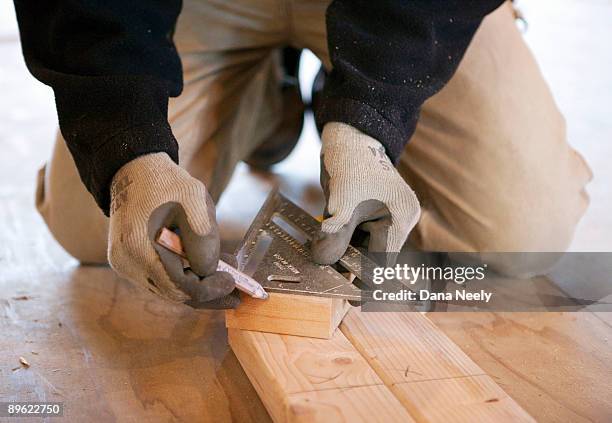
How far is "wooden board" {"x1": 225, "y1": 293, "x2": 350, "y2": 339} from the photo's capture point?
1.24m

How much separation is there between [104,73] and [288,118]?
2.80 ft

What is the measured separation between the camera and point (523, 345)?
145 cm

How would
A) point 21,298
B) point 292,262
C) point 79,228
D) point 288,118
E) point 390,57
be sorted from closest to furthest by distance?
point 292,262 < point 390,57 < point 21,298 < point 79,228 < point 288,118

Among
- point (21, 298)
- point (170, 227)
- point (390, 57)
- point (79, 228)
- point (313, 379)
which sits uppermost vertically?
point (390, 57)

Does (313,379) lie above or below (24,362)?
above

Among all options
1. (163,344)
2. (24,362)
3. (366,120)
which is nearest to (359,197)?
(366,120)

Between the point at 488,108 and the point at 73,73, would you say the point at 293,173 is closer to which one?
the point at 488,108

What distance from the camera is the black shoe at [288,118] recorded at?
2123 mm

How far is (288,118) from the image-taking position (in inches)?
84.0

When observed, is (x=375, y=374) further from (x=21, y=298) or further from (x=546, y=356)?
(x=21, y=298)

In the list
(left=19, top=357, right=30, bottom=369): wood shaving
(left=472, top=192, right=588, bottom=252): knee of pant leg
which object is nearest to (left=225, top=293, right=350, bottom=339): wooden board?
(left=19, top=357, right=30, bottom=369): wood shaving

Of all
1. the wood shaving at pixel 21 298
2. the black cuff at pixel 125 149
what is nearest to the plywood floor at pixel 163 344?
the wood shaving at pixel 21 298

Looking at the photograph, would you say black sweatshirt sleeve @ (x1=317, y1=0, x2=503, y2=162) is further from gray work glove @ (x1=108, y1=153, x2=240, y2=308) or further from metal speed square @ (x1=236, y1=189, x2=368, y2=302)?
gray work glove @ (x1=108, y1=153, x2=240, y2=308)

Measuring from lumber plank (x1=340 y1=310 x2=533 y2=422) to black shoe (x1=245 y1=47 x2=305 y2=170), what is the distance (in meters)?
0.89
